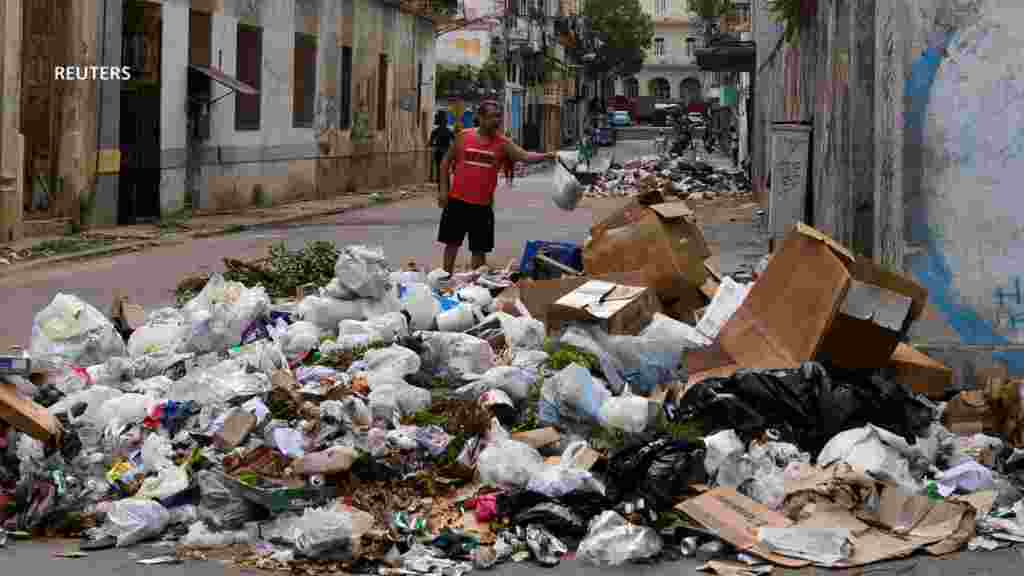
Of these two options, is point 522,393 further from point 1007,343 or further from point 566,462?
point 1007,343

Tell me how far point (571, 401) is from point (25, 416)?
2511 mm

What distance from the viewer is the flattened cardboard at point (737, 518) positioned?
19.5 feet

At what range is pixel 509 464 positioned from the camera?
6.64 m

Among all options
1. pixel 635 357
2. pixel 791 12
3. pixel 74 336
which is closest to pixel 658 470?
pixel 635 357

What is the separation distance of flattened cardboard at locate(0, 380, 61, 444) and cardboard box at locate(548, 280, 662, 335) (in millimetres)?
2948

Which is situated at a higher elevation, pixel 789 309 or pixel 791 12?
pixel 791 12

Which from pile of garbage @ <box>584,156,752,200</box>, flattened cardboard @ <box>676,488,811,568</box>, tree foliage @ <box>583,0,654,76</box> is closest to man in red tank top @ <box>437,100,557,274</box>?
flattened cardboard @ <box>676,488,811,568</box>

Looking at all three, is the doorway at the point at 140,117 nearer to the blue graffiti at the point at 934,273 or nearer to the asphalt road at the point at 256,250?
the asphalt road at the point at 256,250

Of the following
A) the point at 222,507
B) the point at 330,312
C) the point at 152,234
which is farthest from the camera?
the point at 152,234

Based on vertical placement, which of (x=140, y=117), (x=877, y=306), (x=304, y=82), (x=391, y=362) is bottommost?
(x=391, y=362)

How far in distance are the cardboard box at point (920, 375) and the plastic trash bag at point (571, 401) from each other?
1773 mm

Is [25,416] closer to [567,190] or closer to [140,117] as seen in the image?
[567,190]

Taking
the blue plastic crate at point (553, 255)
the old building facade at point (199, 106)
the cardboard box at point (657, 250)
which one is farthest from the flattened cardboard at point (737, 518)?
the old building facade at point (199, 106)

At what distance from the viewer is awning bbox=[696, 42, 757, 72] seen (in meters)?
35.8
